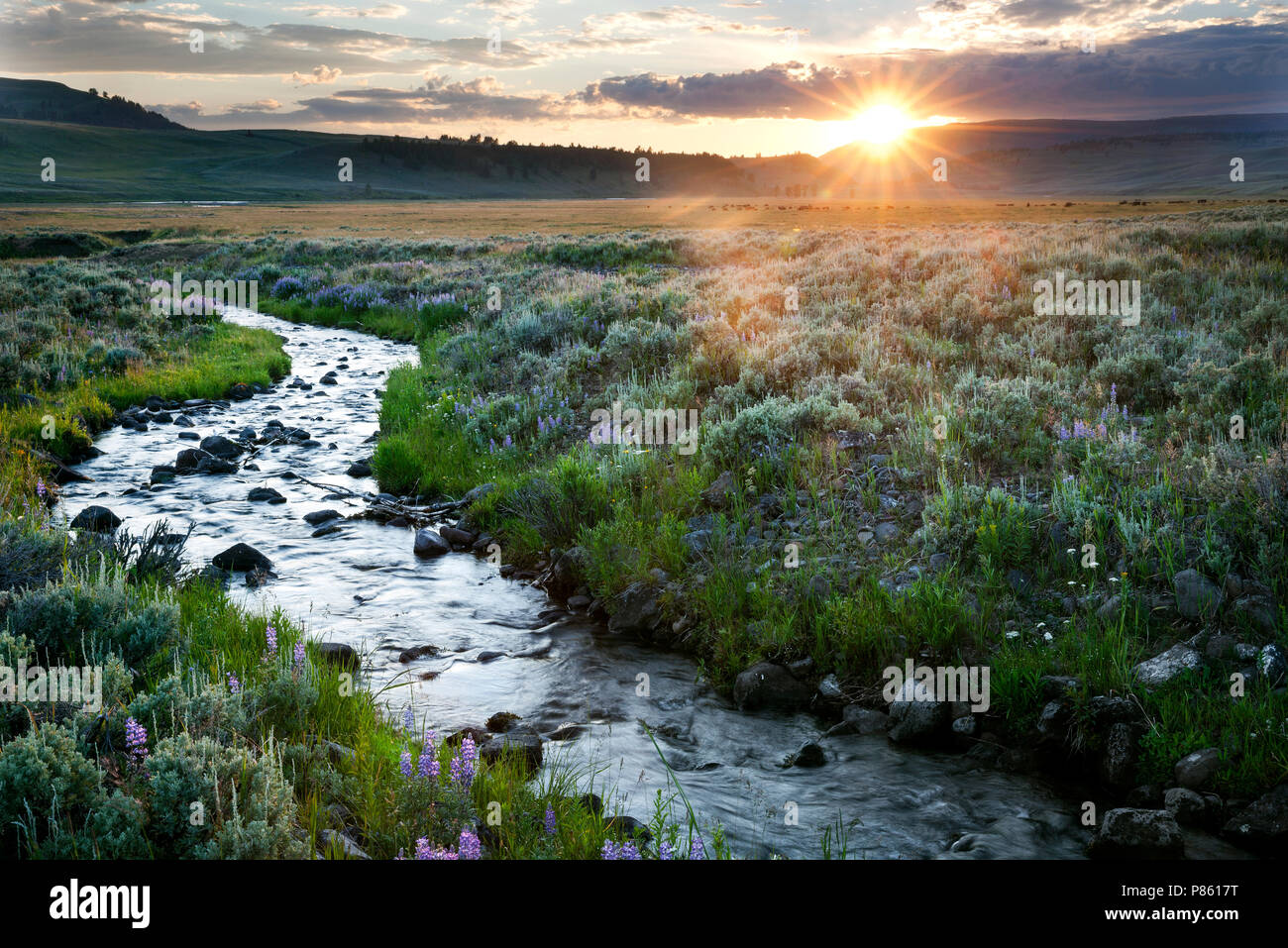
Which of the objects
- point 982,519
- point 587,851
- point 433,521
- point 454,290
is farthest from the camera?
point 454,290

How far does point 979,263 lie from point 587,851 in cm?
1811

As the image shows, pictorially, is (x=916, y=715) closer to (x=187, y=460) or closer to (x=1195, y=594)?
(x=1195, y=594)

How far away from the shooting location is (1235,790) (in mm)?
4637

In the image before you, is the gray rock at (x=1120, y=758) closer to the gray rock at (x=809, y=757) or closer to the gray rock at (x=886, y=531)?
the gray rock at (x=809, y=757)

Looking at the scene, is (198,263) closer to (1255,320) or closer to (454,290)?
(454,290)

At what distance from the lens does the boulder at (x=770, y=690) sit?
6.27 m

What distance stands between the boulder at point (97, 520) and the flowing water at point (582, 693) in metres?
0.18

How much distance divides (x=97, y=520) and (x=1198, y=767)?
1069 centimetres

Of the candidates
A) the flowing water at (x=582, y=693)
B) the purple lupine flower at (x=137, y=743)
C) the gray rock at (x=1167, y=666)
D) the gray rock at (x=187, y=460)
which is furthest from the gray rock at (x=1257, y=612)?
the gray rock at (x=187, y=460)

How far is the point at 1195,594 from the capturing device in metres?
5.82

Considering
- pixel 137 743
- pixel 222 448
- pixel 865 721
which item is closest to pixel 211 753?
pixel 137 743

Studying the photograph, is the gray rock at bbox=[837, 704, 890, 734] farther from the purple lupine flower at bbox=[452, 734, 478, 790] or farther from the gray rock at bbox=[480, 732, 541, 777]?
the purple lupine flower at bbox=[452, 734, 478, 790]

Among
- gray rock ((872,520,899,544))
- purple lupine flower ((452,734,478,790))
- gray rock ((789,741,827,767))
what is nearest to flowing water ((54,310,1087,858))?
gray rock ((789,741,827,767))
